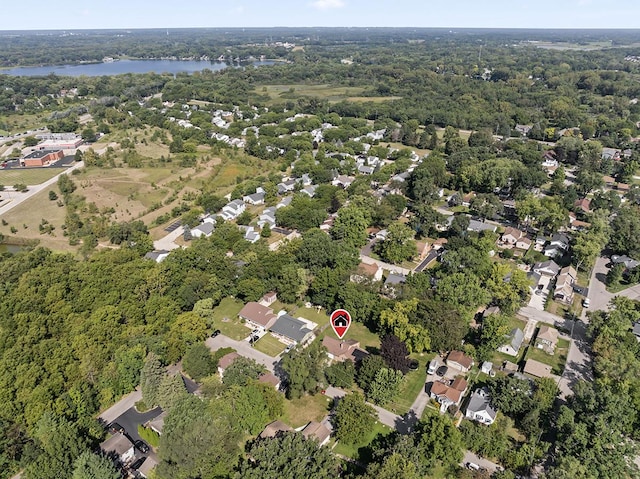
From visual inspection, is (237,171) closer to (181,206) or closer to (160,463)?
(181,206)

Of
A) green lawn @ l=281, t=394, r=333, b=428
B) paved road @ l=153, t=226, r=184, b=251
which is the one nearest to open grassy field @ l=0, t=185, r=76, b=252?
paved road @ l=153, t=226, r=184, b=251

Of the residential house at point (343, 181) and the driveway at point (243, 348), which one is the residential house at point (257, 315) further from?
the residential house at point (343, 181)

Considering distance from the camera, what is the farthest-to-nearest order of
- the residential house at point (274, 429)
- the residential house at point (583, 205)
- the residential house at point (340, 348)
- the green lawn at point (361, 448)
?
the residential house at point (583, 205) → the residential house at point (340, 348) → the residential house at point (274, 429) → the green lawn at point (361, 448)

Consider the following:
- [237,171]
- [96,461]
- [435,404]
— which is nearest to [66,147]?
[237,171]

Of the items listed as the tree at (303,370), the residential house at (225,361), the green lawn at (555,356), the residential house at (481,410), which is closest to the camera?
the residential house at (481,410)

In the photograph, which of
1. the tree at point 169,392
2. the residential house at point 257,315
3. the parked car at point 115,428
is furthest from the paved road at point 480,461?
the parked car at point 115,428

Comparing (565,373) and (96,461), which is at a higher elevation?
(96,461)
